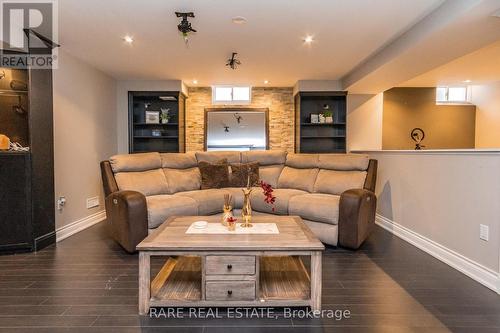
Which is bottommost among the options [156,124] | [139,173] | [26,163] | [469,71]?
[139,173]

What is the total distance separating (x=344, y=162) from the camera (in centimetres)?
417

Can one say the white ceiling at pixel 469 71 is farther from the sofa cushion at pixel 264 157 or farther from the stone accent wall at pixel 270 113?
the sofa cushion at pixel 264 157

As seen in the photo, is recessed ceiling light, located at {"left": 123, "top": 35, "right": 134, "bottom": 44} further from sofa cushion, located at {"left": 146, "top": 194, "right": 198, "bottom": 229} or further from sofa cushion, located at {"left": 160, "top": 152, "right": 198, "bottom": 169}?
sofa cushion, located at {"left": 146, "top": 194, "right": 198, "bottom": 229}

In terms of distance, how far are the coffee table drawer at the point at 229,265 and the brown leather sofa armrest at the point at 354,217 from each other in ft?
5.45

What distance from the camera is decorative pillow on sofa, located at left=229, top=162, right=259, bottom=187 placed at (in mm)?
4517

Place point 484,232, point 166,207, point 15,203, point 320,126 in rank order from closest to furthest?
1. point 484,232
2. point 15,203
3. point 166,207
4. point 320,126

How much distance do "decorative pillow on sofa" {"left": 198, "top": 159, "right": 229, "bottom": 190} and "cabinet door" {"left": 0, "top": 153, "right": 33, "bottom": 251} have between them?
6.82 ft

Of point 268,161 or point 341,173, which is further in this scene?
point 268,161

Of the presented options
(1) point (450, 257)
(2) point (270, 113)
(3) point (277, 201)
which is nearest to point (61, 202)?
(3) point (277, 201)

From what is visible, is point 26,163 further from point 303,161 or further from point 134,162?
point 303,161

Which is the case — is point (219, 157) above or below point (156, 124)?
below

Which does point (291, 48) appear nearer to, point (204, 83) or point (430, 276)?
point (204, 83)

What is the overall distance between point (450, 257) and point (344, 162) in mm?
1668

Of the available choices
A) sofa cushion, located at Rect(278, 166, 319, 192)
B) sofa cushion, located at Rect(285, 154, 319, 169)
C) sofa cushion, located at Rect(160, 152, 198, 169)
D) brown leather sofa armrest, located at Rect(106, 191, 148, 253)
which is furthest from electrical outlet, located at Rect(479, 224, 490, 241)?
sofa cushion, located at Rect(160, 152, 198, 169)
